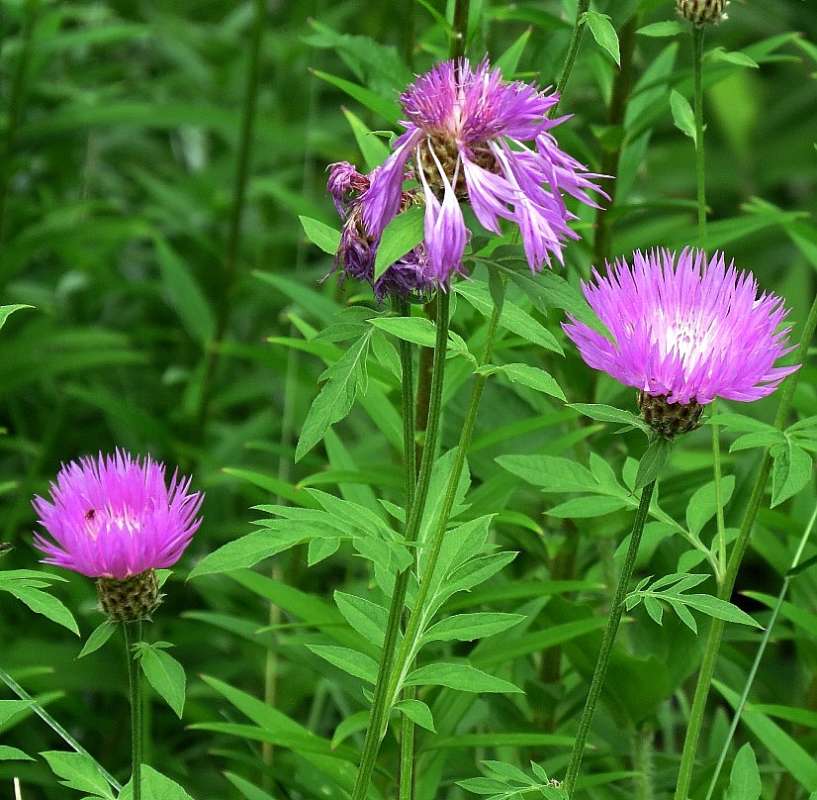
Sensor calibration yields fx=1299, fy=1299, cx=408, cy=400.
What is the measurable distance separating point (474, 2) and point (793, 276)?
802 mm

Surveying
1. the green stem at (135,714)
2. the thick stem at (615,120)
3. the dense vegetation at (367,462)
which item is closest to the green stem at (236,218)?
the dense vegetation at (367,462)

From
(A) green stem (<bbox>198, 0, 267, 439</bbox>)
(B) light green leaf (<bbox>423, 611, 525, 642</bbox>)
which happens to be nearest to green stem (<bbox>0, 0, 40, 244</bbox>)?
(A) green stem (<bbox>198, 0, 267, 439</bbox>)

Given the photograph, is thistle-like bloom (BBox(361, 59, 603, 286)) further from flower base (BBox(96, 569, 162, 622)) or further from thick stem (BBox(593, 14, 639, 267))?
thick stem (BBox(593, 14, 639, 267))

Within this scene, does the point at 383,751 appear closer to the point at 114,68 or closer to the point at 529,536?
the point at 529,536

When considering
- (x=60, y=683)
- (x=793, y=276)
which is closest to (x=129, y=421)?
(x=60, y=683)

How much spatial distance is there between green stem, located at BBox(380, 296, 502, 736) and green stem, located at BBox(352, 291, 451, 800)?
0.04 ft

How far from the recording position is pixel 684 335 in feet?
2.16

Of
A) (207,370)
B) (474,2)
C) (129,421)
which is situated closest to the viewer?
(474,2)

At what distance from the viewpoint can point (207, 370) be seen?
1630 millimetres

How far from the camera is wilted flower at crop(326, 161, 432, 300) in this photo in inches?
24.3

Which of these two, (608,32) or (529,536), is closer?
(608,32)

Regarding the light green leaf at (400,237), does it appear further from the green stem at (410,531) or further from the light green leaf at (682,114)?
the light green leaf at (682,114)

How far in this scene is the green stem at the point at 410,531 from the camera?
58cm

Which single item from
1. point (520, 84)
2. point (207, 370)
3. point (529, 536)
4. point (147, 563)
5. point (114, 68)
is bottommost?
point (147, 563)
